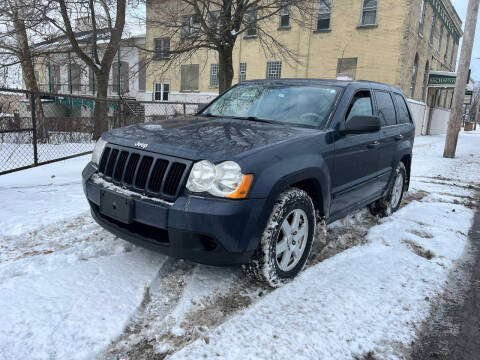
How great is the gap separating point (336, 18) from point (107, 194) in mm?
21840

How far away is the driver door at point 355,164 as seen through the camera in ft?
11.8

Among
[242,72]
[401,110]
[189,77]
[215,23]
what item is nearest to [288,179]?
[401,110]

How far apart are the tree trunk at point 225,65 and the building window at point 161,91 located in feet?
60.1

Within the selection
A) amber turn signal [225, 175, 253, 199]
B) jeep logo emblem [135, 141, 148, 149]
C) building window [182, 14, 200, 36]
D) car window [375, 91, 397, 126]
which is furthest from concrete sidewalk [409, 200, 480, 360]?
building window [182, 14, 200, 36]

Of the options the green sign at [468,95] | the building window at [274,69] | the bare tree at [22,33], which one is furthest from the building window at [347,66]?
the bare tree at [22,33]

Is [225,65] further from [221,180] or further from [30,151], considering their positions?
[221,180]

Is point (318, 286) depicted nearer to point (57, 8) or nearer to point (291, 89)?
point (291, 89)

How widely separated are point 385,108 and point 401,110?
67 centimetres

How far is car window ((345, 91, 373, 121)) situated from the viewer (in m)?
3.85

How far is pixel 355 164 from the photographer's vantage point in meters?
3.87

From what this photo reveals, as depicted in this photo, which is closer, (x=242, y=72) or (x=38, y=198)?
(x=38, y=198)

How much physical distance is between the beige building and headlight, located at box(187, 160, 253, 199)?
15.9 meters

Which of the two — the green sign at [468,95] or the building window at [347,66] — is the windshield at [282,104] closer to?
the building window at [347,66]

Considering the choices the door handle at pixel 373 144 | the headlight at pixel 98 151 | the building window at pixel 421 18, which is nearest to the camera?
the headlight at pixel 98 151
